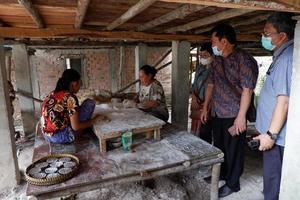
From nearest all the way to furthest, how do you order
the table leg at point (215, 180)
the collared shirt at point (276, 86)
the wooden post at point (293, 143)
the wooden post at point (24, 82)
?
1. the wooden post at point (293, 143)
2. the collared shirt at point (276, 86)
3. the table leg at point (215, 180)
4. the wooden post at point (24, 82)

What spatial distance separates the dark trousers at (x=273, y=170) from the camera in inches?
78.7

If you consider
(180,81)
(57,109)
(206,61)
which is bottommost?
(57,109)

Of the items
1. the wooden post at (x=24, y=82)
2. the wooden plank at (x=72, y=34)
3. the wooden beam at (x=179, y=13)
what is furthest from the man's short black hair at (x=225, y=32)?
the wooden post at (x=24, y=82)

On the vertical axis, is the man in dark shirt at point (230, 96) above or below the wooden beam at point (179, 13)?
below

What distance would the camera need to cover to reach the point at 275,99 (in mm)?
1964

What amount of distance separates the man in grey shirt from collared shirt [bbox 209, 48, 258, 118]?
0.50 m

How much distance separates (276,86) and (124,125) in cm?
169

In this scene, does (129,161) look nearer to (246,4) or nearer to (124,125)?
(124,125)

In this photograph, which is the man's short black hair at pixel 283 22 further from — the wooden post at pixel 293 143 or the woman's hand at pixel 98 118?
the woman's hand at pixel 98 118

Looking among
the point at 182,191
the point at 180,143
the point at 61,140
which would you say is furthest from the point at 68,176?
the point at 182,191

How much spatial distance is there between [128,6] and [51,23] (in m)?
1.40

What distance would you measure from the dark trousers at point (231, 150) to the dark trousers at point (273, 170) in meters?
0.78

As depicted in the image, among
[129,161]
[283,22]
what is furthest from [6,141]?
[283,22]

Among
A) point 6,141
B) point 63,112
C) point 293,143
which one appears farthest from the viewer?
point 6,141
